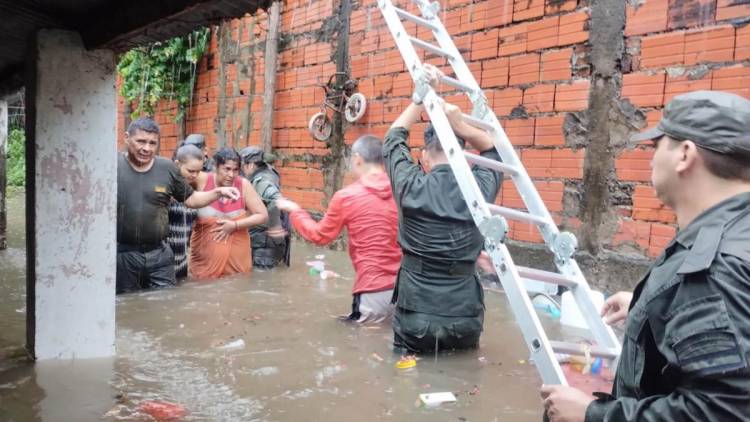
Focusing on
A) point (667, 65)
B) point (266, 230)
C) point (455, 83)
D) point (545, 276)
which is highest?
point (667, 65)

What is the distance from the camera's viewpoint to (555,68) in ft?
16.2

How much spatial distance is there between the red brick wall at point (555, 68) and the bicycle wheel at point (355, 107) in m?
0.11

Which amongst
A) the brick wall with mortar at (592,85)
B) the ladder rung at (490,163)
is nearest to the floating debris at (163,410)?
the ladder rung at (490,163)

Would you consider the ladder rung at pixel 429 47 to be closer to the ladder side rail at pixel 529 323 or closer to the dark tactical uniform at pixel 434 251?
the dark tactical uniform at pixel 434 251

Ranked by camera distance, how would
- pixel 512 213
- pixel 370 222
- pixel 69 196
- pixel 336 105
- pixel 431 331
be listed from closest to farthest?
pixel 512 213, pixel 69 196, pixel 431 331, pixel 370 222, pixel 336 105

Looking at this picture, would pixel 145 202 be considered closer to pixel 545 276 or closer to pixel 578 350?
pixel 545 276

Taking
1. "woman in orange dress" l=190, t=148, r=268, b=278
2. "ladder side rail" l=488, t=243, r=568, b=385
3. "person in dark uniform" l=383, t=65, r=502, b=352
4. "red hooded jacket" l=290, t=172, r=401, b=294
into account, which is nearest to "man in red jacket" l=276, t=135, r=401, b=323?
"red hooded jacket" l=290, t=172, r=401, b=294

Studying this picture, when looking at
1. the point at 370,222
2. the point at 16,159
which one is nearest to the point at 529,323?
the point at 370,222

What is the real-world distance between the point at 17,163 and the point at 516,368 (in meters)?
17.3

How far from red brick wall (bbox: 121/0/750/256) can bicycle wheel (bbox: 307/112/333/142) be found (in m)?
0.25

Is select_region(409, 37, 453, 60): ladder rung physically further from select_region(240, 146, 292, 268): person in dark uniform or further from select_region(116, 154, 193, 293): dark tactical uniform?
select_region(240, 146, 292, 268): person in dark uniform

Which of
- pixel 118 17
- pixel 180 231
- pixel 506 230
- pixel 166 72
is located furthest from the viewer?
pixel 166 72

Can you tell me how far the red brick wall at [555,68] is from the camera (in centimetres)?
409

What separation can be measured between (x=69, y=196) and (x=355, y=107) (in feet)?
13.9
